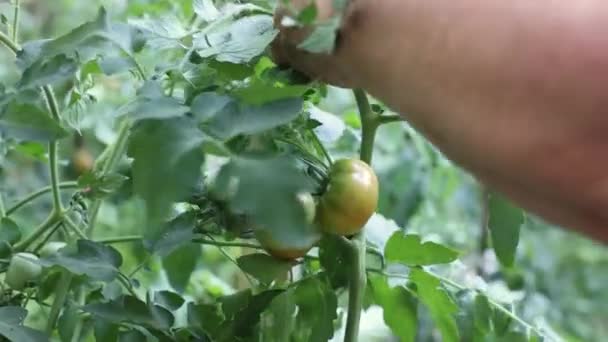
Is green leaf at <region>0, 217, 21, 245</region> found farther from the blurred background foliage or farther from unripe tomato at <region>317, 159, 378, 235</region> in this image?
unripe tomato at <region>317, 159, 378, 235</region>

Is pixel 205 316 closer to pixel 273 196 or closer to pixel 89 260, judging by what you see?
pixel 89 260

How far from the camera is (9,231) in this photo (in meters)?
0.63

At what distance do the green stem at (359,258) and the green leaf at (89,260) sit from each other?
0.15m

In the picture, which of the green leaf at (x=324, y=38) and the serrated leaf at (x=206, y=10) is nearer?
the green leaf at (x=324, y=38)

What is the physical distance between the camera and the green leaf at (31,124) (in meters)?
0.54

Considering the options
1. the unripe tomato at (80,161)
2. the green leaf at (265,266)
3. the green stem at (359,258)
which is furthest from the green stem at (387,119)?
the unripe tomato at (80,161)

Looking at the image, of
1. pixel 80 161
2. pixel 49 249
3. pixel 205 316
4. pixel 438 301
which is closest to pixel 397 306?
pixel 438 301

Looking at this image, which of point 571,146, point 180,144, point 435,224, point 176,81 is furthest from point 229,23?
point 435,224

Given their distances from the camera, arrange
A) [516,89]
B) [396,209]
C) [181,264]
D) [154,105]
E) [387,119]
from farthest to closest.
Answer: [396,209]
[181,264]
[387,119]
[154,105]
[516,89]

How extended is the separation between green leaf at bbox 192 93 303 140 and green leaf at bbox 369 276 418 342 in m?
0.23

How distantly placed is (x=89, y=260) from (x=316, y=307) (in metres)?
0.15

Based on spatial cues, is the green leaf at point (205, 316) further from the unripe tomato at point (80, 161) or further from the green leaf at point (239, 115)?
the unripe tomato at point (80, 161)

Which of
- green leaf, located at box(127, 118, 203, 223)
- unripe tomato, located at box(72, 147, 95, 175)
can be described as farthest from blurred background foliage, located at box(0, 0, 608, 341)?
green leaf, located at box(127, 118, 203, 223)

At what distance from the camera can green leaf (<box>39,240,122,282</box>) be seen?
1.88ft
